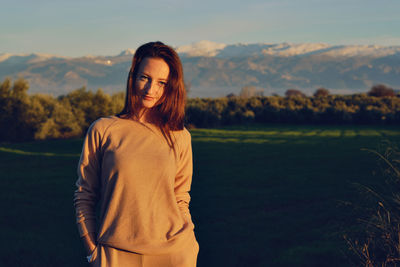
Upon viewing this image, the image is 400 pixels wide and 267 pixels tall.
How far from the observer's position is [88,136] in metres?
2.35

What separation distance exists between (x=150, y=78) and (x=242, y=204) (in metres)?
7.09

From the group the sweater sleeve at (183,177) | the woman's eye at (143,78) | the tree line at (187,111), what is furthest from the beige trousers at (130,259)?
the tree line at (187,111)

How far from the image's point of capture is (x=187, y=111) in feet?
95.0

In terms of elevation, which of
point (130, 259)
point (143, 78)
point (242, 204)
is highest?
point (143, 78)

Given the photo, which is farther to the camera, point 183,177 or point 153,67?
point 183,177

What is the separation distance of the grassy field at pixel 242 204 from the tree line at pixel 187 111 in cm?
731

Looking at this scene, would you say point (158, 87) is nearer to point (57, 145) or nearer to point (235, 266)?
point (235, 266)

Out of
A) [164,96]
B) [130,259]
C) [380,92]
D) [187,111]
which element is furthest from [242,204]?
[380,92]

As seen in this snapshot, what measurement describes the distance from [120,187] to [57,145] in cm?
1966

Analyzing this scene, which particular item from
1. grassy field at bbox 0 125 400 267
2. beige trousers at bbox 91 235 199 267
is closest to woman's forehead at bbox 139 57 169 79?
beige trousers at bbox 91 235 199 267

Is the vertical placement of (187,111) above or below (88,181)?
below

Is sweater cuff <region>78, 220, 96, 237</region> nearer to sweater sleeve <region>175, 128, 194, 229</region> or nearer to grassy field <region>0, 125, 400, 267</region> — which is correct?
sweater sleeve <region>175, 128, 194, 229</region>

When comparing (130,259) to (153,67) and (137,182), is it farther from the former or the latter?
(153,67)

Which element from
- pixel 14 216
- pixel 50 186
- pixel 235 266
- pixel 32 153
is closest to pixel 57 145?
pixel 32 153
